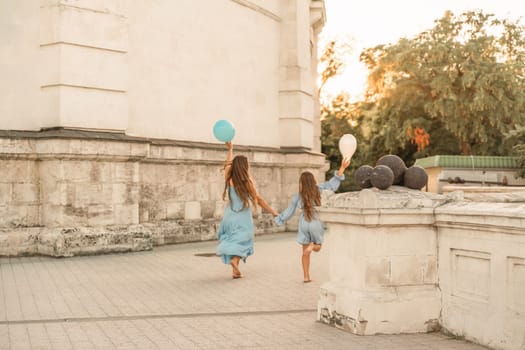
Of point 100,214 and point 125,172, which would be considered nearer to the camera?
point 100,214

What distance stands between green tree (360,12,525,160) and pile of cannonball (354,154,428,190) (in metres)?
26.4

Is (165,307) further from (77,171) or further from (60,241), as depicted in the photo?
(77,171)

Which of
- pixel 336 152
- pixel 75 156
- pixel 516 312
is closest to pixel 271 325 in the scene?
pixel 516 312

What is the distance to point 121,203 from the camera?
43.3 ft

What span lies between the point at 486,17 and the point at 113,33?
27235 mm

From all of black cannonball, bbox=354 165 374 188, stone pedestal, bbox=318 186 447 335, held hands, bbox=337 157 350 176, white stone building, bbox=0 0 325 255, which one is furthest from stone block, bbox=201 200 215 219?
stone pedestal, bbox=318 186 447 335

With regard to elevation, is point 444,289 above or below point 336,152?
below

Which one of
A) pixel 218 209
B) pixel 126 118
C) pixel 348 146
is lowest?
pixel 218 209

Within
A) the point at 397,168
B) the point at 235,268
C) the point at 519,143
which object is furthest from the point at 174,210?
the point at 519,143

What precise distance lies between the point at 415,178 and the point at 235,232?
4.14 meters

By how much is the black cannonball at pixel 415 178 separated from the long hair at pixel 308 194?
3.14 m

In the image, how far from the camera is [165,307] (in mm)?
7730

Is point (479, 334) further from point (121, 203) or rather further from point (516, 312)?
point (121, 203)

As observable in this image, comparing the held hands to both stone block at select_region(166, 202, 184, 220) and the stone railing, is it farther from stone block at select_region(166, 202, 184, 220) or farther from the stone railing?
stone block at select_region(166, 202, 184, 220)
